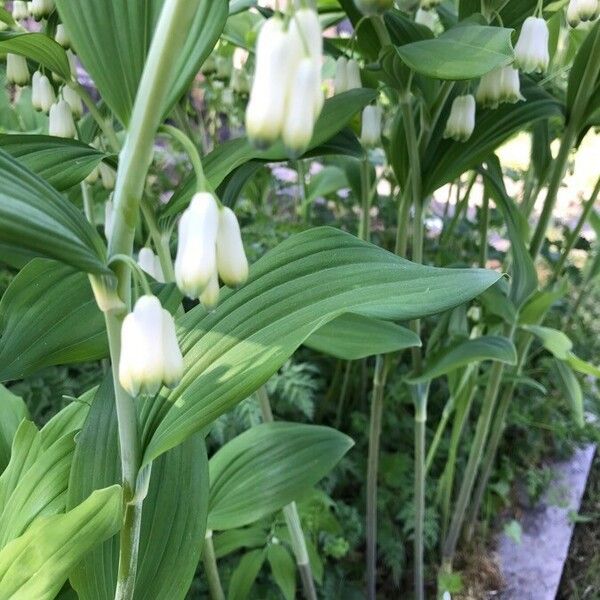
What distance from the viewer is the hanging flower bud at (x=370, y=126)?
0.88 meters

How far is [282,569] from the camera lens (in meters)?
1.06

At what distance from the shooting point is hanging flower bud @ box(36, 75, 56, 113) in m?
0.79

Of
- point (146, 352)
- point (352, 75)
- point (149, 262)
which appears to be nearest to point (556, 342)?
point (352, 75)

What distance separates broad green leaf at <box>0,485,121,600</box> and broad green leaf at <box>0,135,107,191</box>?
316mm

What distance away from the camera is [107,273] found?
49 centimetres

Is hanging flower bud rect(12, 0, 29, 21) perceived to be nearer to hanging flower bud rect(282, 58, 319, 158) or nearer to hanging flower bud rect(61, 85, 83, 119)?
hanging flower bud rect(61, 85, 83, 119)

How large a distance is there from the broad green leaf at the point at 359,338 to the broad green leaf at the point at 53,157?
0.36 metres

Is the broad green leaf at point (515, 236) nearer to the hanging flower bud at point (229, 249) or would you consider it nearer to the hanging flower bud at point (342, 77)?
the hanging flower bud at point (342, 77)

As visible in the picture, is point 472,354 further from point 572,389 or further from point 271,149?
point 271,149

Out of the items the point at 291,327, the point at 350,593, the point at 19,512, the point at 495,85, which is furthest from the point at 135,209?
the point at 350,593

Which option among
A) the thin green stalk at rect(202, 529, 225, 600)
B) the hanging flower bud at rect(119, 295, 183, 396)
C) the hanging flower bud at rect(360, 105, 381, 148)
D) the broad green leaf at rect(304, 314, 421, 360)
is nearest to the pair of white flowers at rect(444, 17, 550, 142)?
the hanging flower bud at rect(360, 105, 381, 148)

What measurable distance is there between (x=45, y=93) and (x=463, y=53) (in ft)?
1.62

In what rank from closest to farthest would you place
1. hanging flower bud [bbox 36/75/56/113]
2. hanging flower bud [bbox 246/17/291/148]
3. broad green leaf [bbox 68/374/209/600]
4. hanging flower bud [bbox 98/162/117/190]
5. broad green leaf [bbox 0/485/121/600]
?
hanging flower bud [bbox 246/17/291/148] < broad green leaf [bbox 0/485/121/600] < broad green leaf [bbox 68/374/209/600] < hanging flower bud [bbox 36/75/56/113] < hanging flower bud [bbox 98/162/117/190]

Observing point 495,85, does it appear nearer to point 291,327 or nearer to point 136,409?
point 291,327
